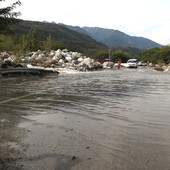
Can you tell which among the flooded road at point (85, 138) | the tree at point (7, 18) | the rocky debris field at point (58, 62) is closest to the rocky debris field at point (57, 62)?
the rocky debris field at point (58, 62)

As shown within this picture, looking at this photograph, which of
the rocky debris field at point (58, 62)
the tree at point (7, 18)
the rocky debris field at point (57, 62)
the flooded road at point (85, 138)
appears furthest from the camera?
the rocky debris field at point (57, 62)

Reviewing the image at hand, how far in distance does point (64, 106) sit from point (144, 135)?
3.47m

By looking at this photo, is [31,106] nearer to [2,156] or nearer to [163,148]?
[2,156]

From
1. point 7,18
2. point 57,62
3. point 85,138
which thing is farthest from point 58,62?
point 85,138

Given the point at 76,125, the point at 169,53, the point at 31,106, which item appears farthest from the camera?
the point at 169,53

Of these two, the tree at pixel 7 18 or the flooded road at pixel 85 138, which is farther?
the tree at pixel 7 18

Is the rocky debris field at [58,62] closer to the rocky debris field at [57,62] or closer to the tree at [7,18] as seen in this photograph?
the rocky debris field at [57,62]

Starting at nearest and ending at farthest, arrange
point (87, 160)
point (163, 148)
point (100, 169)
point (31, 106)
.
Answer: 1. point (100, 169)
2. point (87, 160)
3. point (163, 148)
4. point (31, 106)

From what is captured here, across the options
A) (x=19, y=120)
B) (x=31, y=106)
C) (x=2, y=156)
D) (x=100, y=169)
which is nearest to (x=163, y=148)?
(x=100, y=169)

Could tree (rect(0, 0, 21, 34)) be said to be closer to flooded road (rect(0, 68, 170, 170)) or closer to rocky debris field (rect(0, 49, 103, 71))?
flooded road (rect(0, 68, 170, 170))

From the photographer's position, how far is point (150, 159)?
135 inches

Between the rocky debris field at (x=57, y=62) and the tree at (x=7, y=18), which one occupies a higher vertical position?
Result: the tree at (x=7, y=18)

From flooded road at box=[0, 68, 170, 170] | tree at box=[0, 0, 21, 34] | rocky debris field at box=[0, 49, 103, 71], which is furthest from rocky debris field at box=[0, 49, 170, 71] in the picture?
flooded road at box=[0, 68, 170, 170]

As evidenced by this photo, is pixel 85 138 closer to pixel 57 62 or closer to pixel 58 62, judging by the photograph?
pixel 57 62
